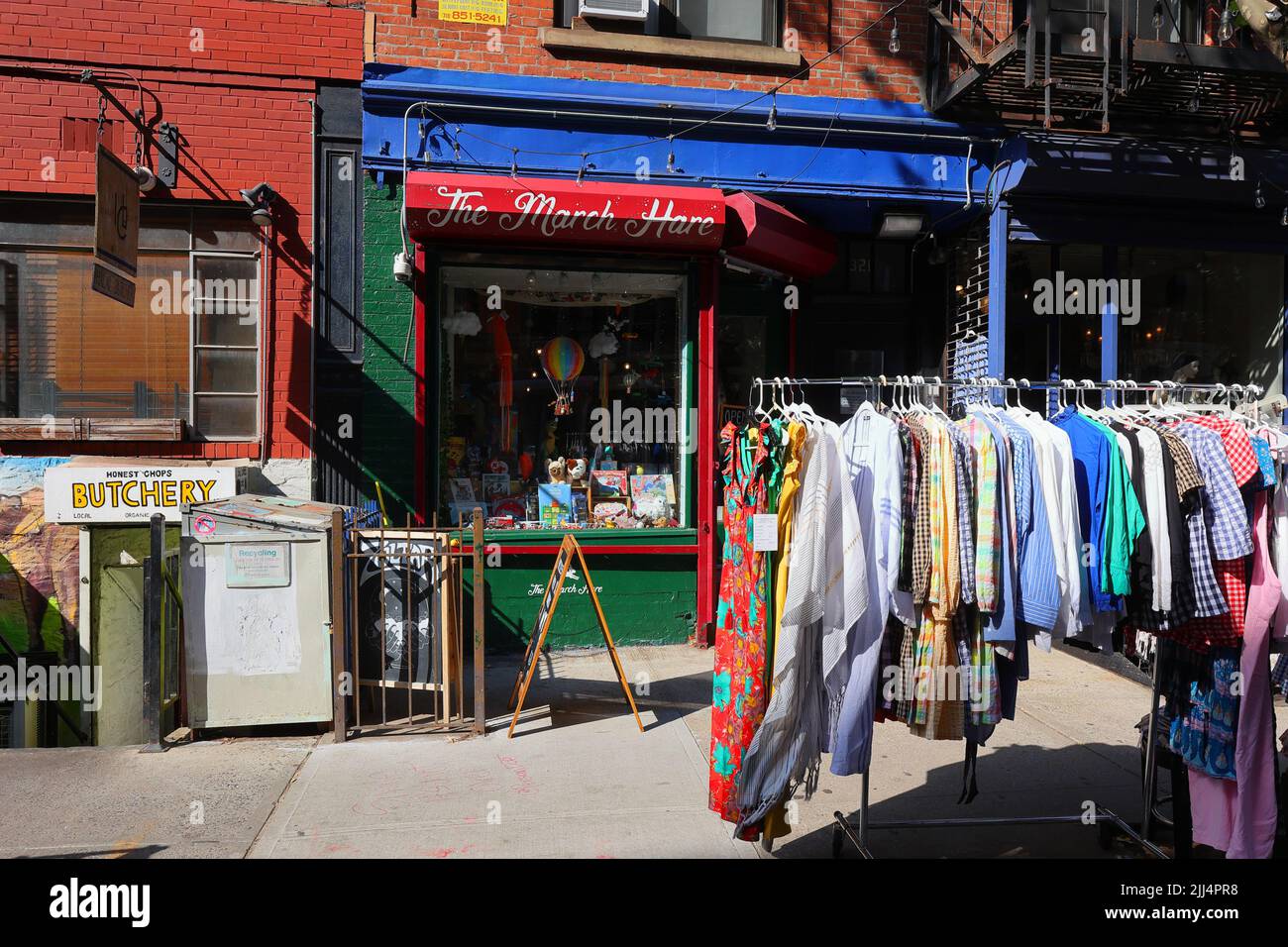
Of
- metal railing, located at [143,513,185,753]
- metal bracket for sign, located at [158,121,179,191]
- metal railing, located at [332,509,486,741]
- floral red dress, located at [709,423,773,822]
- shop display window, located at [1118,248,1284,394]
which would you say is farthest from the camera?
shop display window, located at [1118,248,1284,394]

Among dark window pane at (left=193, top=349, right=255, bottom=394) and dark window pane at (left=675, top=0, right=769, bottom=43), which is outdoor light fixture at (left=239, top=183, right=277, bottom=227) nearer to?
dark window pane at (left=193, top=349, right=255, bottom=394)

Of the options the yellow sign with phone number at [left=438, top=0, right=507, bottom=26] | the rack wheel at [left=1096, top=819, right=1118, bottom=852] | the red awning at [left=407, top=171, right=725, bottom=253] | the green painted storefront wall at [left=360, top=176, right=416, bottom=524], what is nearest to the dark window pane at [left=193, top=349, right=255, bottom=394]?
the green painted storefront wall at [left=360, top=176, right=416, bottom=524]

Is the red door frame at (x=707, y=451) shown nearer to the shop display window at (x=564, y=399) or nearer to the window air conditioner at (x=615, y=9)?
the shop display window at (x=564, y=399)

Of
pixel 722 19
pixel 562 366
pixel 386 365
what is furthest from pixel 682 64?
pixel 386 365

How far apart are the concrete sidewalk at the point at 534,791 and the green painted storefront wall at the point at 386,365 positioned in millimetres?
2582

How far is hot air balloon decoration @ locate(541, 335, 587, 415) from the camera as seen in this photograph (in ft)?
26.8

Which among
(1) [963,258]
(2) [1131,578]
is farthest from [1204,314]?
(2) [1131,578]

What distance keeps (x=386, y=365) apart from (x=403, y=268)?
0.84 meters

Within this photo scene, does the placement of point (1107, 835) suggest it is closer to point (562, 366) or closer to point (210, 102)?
point (562, 366)

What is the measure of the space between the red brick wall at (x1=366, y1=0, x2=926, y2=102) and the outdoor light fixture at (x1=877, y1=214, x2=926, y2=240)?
1.14 m

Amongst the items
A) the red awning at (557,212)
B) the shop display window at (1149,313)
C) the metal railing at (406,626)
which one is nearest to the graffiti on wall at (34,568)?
the metal railing at (406,626)

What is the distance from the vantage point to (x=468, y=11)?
7.69 metres

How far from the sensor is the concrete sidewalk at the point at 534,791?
424 cm

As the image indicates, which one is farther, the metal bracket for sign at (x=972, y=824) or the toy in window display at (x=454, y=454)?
the toy in window display at (x=454, y=454)
